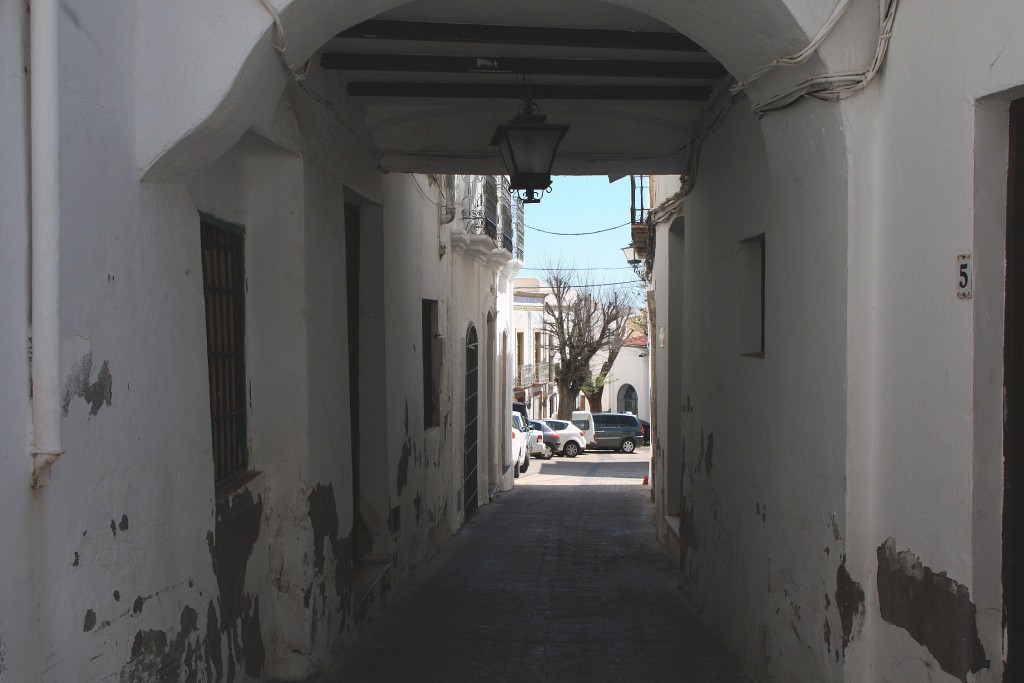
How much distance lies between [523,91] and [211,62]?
3.91m

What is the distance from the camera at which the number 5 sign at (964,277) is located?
10.6ft

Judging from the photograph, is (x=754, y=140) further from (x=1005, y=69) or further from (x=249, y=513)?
(x=249, y=513)

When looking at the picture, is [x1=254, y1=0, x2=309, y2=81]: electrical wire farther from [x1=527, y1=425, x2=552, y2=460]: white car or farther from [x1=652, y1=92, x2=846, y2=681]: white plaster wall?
[x1=527, y1=425, x2=552, y2=460]: white car

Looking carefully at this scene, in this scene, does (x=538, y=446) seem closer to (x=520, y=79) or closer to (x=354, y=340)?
(x=354, y=340)

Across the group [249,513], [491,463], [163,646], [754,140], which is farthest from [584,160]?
[491,463]

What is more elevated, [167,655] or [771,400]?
[771,400]

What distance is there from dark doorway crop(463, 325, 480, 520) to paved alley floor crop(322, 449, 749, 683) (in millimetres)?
1424

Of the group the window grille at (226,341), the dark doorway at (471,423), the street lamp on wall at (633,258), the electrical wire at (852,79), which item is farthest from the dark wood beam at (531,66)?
the street lamp on wall at (633,258)

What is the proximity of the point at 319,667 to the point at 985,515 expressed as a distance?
3.81 meters

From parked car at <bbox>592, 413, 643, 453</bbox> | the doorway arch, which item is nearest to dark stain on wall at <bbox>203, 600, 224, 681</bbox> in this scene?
parked car at <bbox>592, 413, 643, 453</bbox>

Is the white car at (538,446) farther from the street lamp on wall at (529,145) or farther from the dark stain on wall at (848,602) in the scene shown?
the dark stain on wall at (848,602)

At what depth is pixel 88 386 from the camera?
3.15m

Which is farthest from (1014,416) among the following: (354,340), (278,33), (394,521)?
(394,521)

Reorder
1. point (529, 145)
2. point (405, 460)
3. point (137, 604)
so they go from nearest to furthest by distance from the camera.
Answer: point (137, 604)
point (529, 145)
point (405, 460)
